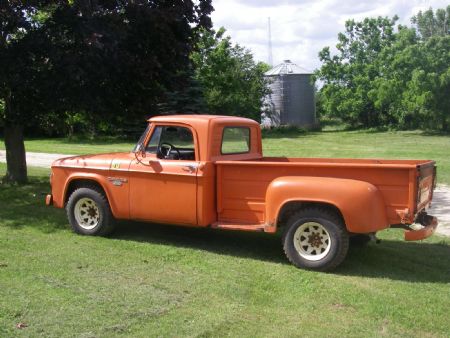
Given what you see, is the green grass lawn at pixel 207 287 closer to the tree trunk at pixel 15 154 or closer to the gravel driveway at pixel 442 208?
the gravel driveway at pixel 442 208

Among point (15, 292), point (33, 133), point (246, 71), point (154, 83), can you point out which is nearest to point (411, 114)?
point (246, 71)

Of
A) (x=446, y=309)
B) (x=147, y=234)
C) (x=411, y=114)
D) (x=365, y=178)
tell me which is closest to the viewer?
(x=446, y=309)

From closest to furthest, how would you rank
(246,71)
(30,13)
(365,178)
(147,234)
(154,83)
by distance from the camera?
(365,178) < (147,234) < (30,13) < (154,83) < (246,71)

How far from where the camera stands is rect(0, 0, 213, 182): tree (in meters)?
9.72

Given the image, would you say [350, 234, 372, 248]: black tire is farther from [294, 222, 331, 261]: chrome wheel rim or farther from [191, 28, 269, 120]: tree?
[191, 28, 269, 120]: tree

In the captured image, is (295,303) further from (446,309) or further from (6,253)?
(6,253)

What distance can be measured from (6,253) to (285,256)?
3438mm

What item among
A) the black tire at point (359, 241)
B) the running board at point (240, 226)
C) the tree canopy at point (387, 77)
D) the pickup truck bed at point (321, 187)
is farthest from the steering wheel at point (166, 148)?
the tree canopy at point (387, 77)

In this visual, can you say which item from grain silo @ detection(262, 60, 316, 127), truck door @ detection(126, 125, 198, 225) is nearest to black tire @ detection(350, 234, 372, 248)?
truck door @ detection(126, 125, 198, 225)

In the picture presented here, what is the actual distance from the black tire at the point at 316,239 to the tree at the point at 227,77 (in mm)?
31385

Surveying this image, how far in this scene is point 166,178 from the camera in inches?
287

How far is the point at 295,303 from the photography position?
5395 millimetres

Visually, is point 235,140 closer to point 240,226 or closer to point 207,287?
point 240,226

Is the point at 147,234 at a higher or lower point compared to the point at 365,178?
lower
